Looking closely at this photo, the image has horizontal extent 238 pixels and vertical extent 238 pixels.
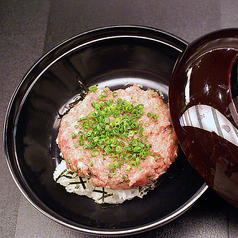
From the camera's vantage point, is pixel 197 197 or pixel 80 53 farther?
pixel 80 53

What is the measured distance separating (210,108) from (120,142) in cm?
81

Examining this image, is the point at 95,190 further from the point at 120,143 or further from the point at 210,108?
the point at 210,108

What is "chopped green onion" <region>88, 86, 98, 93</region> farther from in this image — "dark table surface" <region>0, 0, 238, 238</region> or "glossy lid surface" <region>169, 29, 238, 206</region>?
"dark table surface" <region>0, 0, 238, 238</region>

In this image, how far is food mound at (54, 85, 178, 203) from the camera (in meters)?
2.21

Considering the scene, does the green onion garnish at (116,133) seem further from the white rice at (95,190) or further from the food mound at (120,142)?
the white rice at (95,190)

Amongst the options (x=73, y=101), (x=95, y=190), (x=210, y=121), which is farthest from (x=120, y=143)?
(x=73, y=101)

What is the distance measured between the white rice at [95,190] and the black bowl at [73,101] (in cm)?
6

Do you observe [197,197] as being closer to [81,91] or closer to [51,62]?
[81,91]

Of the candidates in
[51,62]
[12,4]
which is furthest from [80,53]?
[12,4]

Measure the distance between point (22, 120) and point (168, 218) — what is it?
1.63 m

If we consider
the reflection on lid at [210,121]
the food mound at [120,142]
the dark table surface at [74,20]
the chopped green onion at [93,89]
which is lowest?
the food mound at [120,142]

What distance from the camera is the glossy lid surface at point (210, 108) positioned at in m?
1.90

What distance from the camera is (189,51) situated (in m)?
2.16

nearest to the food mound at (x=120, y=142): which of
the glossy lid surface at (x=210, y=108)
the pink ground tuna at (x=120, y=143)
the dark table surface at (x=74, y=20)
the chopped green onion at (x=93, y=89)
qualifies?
the pink ground tuna at (x=120, y=143)
